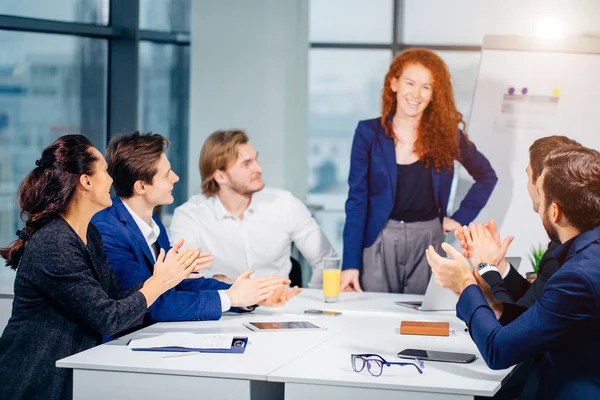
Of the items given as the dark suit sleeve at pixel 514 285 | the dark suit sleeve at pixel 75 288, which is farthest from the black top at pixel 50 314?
the dark suit sleeve at pixel 514 285

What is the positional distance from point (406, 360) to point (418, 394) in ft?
0.83

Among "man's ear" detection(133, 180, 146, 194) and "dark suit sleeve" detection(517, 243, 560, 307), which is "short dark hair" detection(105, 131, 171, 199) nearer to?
"man's ear" detection(133, 180, 146, 194)

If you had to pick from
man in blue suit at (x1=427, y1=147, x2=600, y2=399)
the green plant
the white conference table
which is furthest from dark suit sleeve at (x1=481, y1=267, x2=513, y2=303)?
the green plant

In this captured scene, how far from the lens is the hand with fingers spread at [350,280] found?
3.52m

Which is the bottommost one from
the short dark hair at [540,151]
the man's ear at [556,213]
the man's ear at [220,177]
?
the man's ear at [220,177]

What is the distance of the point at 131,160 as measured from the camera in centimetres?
285

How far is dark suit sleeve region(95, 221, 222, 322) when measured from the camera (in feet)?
8.44

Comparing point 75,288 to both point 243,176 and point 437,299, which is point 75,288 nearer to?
point 437,299

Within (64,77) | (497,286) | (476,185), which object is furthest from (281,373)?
(64,77)

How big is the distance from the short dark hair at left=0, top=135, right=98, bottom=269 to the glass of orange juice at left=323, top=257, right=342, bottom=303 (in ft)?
3.50

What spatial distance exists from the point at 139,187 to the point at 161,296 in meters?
0.45

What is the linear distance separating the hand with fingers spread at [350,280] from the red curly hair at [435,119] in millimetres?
630

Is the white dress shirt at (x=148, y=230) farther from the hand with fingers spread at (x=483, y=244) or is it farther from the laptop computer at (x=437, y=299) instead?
the hand with fingers spread at (x=483, y=244)

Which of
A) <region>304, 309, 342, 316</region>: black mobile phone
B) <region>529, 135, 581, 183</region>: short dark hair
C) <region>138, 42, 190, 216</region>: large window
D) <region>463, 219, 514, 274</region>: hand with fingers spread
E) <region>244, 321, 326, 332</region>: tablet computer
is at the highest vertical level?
<region>138, 42, 190, 216</region>: large window
